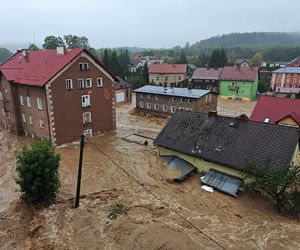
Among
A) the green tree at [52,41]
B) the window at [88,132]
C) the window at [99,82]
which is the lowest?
the window at [88,132]

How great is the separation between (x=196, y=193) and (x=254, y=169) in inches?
196

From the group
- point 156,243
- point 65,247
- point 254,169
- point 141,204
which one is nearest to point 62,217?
point 65,247

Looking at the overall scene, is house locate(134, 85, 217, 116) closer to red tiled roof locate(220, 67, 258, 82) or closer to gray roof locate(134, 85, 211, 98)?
gray roof locate(134, 85, 211, 98)

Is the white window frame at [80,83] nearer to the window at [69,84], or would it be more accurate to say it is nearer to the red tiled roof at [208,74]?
the window at [69,84]

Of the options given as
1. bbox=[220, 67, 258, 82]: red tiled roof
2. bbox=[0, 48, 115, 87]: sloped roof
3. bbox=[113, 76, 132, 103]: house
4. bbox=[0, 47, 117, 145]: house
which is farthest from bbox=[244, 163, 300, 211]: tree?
bbox=[220, 67, 258, 82]: red tiled roof

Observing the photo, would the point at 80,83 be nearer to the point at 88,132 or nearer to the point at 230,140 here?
the point at 88,132

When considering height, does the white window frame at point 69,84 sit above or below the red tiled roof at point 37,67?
below

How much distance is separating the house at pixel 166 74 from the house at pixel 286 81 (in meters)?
29.2

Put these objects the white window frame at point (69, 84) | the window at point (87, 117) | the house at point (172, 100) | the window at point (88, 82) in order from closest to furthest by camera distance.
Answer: the white window frame at point (69, 84) → the window at point (88, 82) → the window at point (87, 117) → the house at point (172, 100)

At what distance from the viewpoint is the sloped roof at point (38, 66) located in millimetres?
30919

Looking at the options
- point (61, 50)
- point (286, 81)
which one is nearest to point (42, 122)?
point (61, 50)

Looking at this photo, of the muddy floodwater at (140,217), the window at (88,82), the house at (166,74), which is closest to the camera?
the muddy floodwater at (140,217)

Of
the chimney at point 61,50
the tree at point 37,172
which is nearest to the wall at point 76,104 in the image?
the chimney at point 61,50

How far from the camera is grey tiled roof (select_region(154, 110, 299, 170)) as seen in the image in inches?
854
